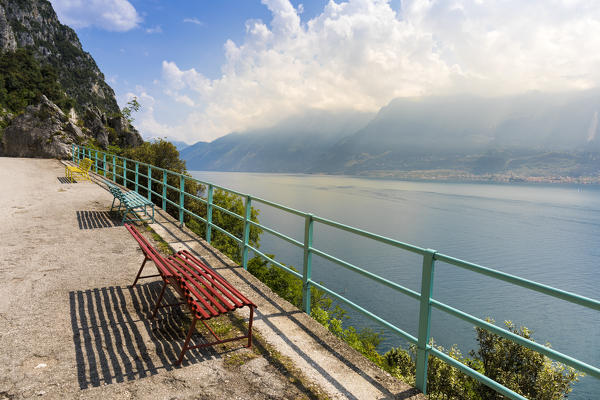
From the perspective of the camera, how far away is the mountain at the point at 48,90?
29734mm

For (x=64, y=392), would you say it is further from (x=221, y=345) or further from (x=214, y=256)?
(x=214, y=256)

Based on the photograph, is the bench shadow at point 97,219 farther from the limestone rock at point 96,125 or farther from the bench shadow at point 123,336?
the limestone rock at point 96,125

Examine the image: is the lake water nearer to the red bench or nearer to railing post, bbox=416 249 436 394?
railing post, bbox=416 249 436 394

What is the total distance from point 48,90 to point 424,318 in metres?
89.1

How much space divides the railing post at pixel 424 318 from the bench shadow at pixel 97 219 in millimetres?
7200

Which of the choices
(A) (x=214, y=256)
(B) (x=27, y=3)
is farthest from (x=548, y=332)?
(B) (x=27, y=3)

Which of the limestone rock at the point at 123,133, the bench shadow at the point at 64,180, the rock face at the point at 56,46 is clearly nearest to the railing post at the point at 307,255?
the bench shadow at the point at 64,180

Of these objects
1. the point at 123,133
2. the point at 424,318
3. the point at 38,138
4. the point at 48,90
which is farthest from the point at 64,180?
the point at 48,90

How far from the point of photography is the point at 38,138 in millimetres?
29219

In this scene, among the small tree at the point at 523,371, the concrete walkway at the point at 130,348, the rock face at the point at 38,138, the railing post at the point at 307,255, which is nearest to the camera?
the concrete walkway at the point at 130,348

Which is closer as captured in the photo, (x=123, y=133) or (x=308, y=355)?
(x=308, y=355)

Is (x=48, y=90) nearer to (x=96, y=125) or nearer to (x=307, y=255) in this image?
(x=96, y=125)

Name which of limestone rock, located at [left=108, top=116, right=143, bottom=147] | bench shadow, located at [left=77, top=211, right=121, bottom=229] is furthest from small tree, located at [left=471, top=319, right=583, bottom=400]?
limestone rock, located at [left=108, top=116, right=143, bottom=147]

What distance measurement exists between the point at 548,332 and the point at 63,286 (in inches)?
1492
